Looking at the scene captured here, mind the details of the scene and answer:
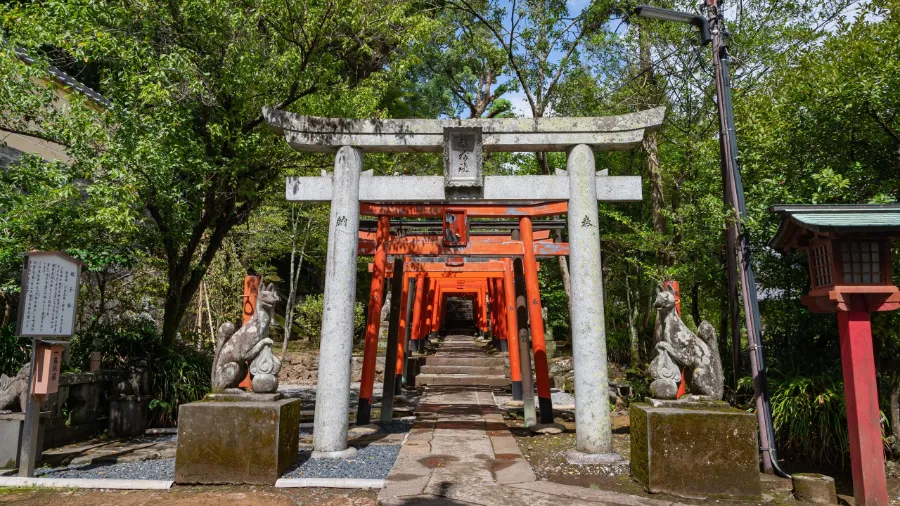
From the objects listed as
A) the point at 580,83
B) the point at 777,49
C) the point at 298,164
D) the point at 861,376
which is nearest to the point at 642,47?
the point at 580,83

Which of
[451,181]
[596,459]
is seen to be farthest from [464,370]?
[451,181]

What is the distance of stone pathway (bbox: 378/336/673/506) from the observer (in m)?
4.73

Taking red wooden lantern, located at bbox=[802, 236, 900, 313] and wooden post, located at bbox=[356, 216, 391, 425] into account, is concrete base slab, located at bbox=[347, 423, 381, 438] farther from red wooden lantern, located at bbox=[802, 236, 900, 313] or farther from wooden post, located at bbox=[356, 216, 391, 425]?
red wooden lantern, located at bbox=[802, 236, 900, 313]

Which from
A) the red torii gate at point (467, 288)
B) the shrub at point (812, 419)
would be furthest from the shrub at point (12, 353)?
the shrub at point (812, 419)

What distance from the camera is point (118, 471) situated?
5902 mm

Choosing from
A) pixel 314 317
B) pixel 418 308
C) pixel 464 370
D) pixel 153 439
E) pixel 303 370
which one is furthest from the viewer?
pixel 314 317

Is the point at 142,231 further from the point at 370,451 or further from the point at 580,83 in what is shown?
the point at 580,83

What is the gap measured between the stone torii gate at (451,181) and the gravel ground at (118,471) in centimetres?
185

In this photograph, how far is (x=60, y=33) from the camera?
23.8ft

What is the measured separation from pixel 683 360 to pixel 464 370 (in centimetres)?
1083

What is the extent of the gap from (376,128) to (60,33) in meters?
4.57

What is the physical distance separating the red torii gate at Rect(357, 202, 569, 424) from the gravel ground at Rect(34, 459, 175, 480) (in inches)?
119

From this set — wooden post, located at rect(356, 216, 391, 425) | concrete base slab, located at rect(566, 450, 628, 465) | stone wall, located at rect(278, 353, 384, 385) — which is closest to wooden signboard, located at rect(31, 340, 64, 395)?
wooden post, located at rect(356, 216, 391, 425)

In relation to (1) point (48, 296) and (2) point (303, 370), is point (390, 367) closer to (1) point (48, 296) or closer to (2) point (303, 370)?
(1) point (48, 296)
